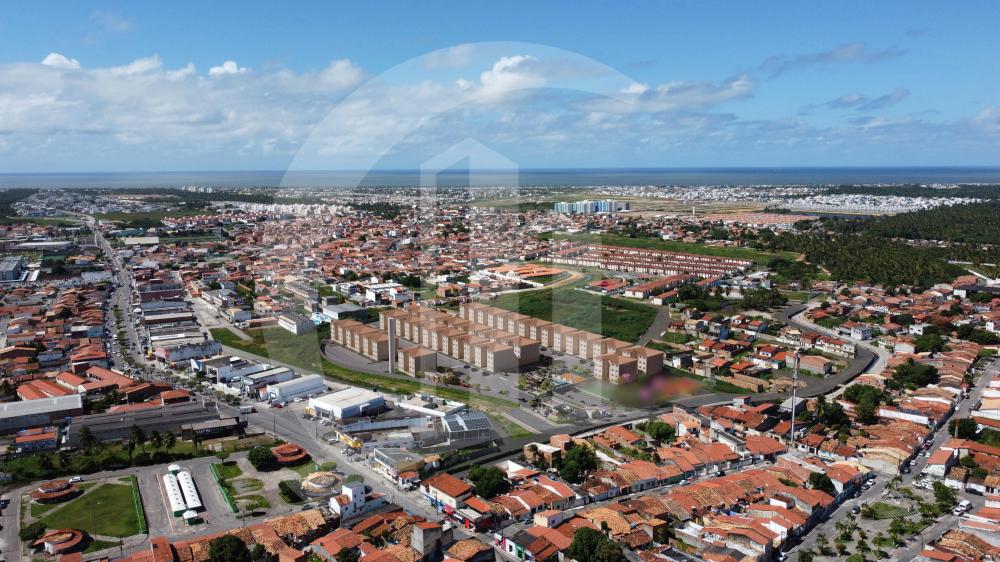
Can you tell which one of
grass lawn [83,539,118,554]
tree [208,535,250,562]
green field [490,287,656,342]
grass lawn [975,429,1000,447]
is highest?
green field [490,287,656,342]

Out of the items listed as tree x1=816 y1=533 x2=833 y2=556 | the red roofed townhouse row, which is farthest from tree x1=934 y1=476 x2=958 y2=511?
the red roofed townhouse row

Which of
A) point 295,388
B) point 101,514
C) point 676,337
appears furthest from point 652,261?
point 101,514

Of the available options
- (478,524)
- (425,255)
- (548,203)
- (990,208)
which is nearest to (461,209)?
(425,255)

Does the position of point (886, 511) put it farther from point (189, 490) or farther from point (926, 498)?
point (189, 490)

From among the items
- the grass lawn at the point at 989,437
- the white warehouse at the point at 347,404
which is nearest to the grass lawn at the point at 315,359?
the white warehouse at the point at 347,404

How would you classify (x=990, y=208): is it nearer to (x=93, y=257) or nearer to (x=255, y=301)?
(x=255, y=301)

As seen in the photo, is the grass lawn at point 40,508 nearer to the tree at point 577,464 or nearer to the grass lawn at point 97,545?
the grass lawn at point 97,545

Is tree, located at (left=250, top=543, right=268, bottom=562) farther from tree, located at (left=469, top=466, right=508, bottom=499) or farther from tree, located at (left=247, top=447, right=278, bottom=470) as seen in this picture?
tree, located at (left=469, top=466, right=508, bottom=499)
